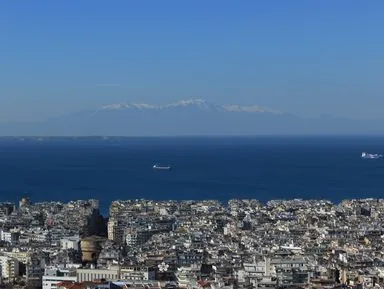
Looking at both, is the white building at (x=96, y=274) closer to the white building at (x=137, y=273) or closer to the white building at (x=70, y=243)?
the white building at (x=137, y=273)

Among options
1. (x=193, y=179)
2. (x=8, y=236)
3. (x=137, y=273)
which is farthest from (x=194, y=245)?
(x=193, y=179)

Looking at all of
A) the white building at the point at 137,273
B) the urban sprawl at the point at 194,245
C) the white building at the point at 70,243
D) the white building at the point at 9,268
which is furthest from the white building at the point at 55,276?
the white building at the point at 70,243

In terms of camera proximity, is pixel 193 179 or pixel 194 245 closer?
pixel 194 245

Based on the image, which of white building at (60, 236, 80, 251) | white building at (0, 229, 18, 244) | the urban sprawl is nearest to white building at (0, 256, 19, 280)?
the urban sprawl

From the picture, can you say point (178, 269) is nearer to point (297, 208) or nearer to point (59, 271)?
point (59, 271)

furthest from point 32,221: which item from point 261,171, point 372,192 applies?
point 261,171

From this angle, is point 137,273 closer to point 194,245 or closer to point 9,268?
point 9,268
